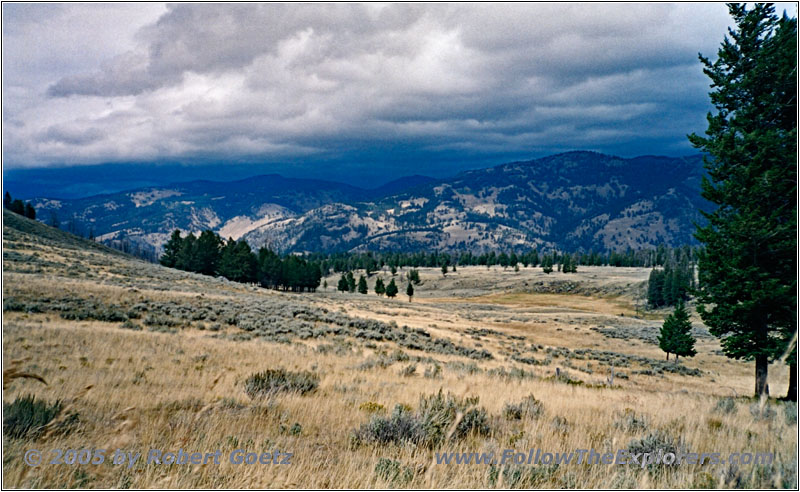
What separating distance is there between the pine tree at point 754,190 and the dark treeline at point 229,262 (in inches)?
3261

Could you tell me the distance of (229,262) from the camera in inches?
3393

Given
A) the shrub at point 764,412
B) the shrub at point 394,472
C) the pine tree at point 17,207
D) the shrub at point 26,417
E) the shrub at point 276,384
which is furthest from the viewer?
the pine tree at point 17,207

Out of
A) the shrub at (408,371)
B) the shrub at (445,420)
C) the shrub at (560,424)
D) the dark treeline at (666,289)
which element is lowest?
the dark treeline at (666,289)

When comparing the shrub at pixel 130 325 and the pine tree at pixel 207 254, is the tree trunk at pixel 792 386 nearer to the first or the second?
the shrub at pixel 130 325

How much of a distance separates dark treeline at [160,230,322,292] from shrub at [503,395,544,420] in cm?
8356

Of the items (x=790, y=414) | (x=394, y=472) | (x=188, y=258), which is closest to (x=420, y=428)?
(x=394, y=472)

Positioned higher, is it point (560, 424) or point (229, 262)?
point (560, 424)

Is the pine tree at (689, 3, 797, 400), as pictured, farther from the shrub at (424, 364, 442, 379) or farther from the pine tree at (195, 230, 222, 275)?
the pine tree at (195, 230, 222, 275)

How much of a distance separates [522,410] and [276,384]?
17.2 ft

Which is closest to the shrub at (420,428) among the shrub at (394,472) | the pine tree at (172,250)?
the shrub at (394,472)

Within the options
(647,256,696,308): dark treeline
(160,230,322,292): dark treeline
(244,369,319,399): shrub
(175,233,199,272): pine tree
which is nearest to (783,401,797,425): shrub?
(244,369,319,399): shrub

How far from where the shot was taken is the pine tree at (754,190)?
13102 millimetres

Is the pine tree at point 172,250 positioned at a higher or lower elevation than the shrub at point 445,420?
lower

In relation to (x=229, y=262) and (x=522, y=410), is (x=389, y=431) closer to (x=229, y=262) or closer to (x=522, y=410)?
(x=522, y=410)
